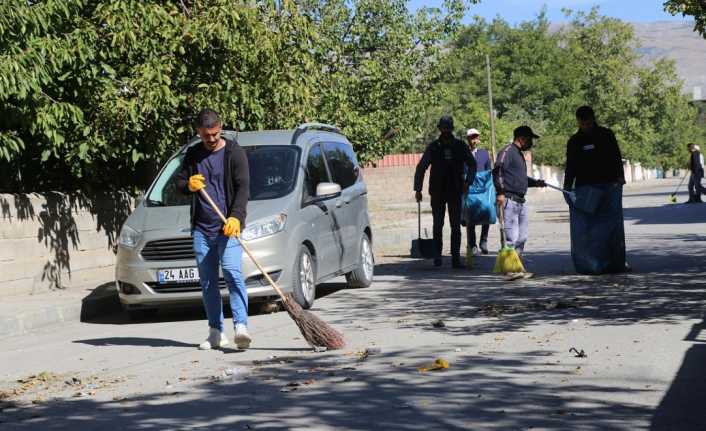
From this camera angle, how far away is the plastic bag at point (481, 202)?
59.8 ft

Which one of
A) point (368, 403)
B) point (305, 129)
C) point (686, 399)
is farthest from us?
point (305, 129)

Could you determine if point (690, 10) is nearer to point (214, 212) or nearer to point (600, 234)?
point (600, 234)

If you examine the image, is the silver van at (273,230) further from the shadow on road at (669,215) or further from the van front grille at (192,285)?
the shadow on road at (669,215)

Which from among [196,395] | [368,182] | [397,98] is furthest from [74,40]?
[368,182]

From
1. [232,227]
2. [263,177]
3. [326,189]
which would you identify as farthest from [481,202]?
[232,227]

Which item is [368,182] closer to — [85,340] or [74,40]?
[74,40]

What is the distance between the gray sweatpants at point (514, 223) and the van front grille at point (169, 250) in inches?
191

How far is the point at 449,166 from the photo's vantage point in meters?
16.5

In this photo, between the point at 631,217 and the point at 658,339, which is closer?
the point at 658,339

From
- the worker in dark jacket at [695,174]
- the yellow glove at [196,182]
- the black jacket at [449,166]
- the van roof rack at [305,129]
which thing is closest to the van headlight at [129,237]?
the van roof rack at [305,129]

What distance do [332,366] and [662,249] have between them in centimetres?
1088

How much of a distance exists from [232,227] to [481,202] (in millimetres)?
9463

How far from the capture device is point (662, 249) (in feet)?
59.3

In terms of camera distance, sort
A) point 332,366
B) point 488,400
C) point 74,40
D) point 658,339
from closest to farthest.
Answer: point 488,400 < point 332,366 < point 658,339 < point 74,40
